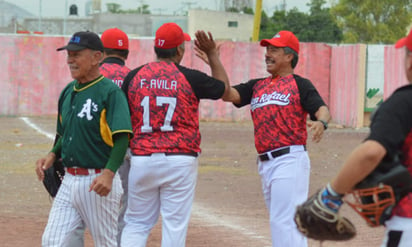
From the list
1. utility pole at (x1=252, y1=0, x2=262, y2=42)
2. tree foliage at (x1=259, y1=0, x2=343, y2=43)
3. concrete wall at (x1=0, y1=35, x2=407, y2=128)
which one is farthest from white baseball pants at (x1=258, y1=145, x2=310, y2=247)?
tree foliage at (x1=259, y1=0, x2=343, y2=43)

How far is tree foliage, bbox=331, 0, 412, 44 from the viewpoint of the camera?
3928cm

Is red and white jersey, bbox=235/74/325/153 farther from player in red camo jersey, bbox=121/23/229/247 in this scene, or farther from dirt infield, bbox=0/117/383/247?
dirt infield, bbox=0/117/383/247

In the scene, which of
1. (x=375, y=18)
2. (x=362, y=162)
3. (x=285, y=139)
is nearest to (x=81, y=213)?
(x=285, y=139)

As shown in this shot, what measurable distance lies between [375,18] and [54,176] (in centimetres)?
3629

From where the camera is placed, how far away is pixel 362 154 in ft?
11.3

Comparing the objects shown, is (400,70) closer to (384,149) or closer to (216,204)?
(216,204)

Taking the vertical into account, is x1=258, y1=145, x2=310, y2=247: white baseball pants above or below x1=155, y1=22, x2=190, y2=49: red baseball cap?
below

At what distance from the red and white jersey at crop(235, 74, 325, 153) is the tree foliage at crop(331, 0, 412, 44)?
33.9 m

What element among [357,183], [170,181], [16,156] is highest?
[357,183]

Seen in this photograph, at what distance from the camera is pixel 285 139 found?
20.3 ft

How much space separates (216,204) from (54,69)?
592 inches

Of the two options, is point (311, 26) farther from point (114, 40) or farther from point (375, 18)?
point (114, 40)

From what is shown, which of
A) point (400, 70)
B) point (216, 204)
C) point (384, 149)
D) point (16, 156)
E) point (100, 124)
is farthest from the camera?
point (400, 70)

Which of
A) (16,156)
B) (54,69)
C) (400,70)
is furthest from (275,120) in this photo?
(54,69)
